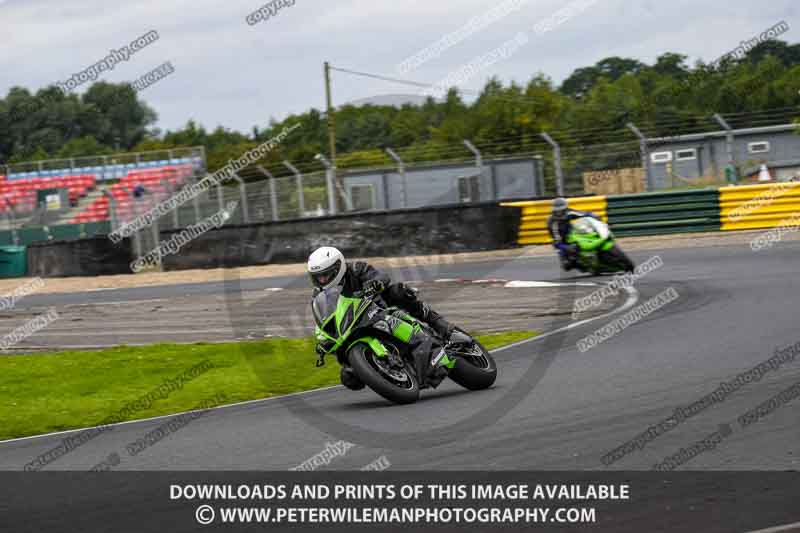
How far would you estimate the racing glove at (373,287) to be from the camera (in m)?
8.62

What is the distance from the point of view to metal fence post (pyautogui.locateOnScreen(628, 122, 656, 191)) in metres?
26.0

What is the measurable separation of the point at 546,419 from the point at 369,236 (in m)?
18.0

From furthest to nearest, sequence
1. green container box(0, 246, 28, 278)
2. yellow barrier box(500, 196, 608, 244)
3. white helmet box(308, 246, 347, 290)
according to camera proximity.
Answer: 1. green container box(0, 246, 28, 278)
2. yellow barrier box(500, 196, 608, 244)
3. white helmet box(308, 246, 347, 290)

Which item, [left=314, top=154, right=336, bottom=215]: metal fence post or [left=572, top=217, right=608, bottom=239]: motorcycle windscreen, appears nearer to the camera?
[left=572, top=217, right=608, bottom=239]: motorcycle windscreen

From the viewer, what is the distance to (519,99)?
6594 centimetres

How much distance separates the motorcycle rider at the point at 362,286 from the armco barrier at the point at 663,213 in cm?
1655

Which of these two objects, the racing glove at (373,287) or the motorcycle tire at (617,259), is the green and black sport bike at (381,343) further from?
the motorcycle tire at (617,259)

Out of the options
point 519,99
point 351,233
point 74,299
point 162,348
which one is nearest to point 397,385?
point 162,348

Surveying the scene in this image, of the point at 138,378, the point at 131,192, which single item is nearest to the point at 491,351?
the point at 138,378

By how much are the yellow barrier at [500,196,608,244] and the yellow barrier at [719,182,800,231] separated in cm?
257

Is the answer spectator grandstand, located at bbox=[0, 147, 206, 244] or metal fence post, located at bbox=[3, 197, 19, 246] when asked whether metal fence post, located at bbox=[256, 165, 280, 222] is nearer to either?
spectator grandstand, located at bbox=[0, 147, 206, 244]

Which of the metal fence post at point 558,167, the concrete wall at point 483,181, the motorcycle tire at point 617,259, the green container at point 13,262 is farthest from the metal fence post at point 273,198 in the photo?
the motorcycle tire at point 617,259
